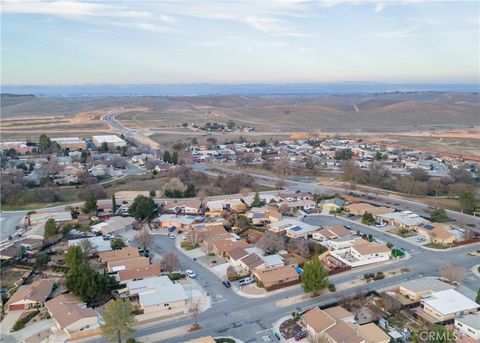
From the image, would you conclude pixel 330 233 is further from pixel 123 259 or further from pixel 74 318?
pixel 74 318

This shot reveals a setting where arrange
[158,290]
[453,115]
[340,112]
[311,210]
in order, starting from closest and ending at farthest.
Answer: [158,290] → [311,210] → [453,115] → [340,112]

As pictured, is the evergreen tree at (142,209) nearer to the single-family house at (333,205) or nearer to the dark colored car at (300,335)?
the single-family house at (333,205)

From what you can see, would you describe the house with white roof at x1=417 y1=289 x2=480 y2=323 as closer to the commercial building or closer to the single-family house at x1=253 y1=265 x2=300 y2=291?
the single-family house at x1=253 y1=265 x2=300 y2=291

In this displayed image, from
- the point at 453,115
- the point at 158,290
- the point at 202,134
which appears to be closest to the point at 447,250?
the point at 158,290

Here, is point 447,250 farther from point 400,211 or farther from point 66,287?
point 66,287

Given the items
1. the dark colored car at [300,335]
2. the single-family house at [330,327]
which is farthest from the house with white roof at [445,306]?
the dark colored car at [300,335]

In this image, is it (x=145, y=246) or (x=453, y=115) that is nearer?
(x=145, y=246)

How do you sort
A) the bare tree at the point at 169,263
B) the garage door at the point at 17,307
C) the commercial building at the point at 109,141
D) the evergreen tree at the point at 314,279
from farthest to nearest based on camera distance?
the commercial building at the point at 109,141 → the bare tree at the point at 169,263 → the evergreen tree at the point at 314,279 → the garage door at the point at 17,307
